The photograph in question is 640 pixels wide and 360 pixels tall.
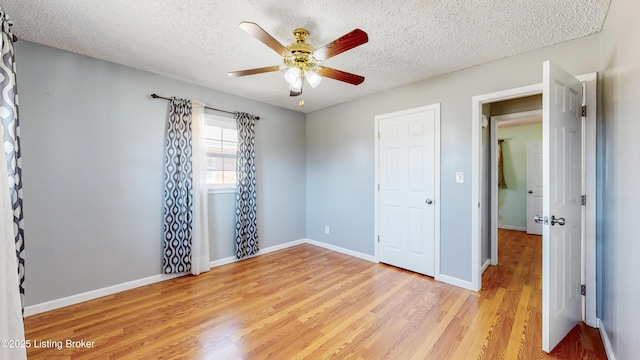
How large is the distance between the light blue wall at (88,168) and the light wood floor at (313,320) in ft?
1.16

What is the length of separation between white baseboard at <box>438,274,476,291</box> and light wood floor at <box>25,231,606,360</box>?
0.35ft

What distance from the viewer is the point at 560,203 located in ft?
5.78

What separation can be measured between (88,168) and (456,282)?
4145 millimetres

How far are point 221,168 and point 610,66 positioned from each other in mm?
3995

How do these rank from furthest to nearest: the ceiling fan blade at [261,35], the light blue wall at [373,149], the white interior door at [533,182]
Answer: the white interior door at [533,182] < the light blue wall at [373,149] < the ceiling fan blade at [261,35]

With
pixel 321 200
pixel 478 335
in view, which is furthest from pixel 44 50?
pixel 478 335

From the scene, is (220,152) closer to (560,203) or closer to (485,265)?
(560,203)

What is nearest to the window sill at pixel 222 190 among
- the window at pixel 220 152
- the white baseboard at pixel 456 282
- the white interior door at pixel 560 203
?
the window at pixel 220 152

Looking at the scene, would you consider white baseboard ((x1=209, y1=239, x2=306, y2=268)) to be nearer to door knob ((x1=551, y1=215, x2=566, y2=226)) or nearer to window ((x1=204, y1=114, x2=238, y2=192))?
window ((x1=204, y1=114, x2=238, y2=192))

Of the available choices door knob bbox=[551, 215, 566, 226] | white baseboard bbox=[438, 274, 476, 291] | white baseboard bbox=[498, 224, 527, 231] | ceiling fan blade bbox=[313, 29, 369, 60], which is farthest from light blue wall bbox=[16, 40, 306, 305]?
white baseboard bbox=[498, 224, 527, 231]

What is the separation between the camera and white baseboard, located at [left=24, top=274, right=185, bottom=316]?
2.21m

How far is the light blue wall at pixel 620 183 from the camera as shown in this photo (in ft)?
4.07

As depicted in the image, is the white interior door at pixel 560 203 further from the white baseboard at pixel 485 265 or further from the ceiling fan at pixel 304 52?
the ceiling fan at pixel 304 52

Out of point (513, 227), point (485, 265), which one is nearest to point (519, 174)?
point (513, 227)
